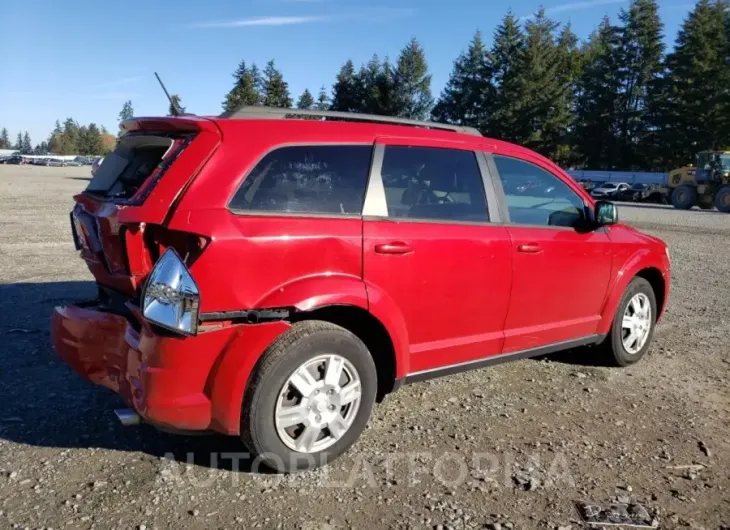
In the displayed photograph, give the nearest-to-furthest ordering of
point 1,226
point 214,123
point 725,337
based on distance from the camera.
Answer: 1. point 214,123
2. point 725,337
3. point 1,226

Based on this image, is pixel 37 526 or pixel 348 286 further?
pixel 348 286

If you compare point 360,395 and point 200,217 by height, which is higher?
point 200,217

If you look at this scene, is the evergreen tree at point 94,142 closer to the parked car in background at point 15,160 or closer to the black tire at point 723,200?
the parked car in background at point 15,160

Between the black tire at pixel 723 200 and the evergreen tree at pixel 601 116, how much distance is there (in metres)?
37.1

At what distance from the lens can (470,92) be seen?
6481cm

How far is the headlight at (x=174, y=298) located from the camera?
116 inches

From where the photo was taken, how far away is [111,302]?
3588mm

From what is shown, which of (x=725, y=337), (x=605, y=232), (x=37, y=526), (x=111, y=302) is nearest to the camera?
(x=37, y=526)

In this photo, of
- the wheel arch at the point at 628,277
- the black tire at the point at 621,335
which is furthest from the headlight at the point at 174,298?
the black tire at the point at 621,335

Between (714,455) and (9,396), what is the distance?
4.42m

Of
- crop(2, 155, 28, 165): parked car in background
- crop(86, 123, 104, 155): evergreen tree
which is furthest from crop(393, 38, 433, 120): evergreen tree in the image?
crop(86, 123, 104, 155): evergreen tree

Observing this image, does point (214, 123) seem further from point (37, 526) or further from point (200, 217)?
point (37, 526)

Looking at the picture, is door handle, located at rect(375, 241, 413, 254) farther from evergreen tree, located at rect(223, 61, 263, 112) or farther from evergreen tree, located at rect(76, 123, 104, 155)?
evergreen tree, located at rect(76, 123, 104, 155)

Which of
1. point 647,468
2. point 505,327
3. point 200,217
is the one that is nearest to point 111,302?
point 200,217
